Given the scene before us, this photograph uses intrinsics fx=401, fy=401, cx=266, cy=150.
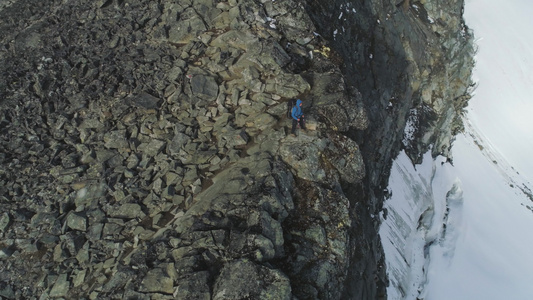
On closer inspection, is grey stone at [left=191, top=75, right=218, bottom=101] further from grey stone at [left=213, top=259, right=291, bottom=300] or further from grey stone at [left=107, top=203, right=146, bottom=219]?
grey stone at [left=213, top=259, right=291, bottom=300]

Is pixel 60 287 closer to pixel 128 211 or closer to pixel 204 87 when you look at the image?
pixel 128 211

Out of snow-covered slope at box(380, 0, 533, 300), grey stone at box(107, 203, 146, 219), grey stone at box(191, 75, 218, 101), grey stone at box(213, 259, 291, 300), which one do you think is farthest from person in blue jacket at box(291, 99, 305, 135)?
snow-covered slope at box(380, 0, 533, 300)

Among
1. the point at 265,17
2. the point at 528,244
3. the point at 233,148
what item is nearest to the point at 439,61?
the point at 528,244

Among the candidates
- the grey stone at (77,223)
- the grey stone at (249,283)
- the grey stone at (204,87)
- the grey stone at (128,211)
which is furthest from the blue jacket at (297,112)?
→ the grey stone at (77,223)

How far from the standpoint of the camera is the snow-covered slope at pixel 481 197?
67.7 ft

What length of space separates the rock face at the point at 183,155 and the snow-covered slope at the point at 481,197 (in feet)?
14.6

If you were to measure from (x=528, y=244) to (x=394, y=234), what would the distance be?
14.9 m

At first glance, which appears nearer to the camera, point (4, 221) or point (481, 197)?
point (4, 221)

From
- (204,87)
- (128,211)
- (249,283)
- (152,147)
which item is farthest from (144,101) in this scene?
(249,283)

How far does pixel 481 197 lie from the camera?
28.4 metres

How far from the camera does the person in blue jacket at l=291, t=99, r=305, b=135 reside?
38.5 ft

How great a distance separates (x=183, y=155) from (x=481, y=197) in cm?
2433

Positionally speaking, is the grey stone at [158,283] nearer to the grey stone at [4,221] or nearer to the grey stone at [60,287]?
the grey stone at [60,287]

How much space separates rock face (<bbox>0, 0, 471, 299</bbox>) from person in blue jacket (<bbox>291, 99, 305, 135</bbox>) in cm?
28
